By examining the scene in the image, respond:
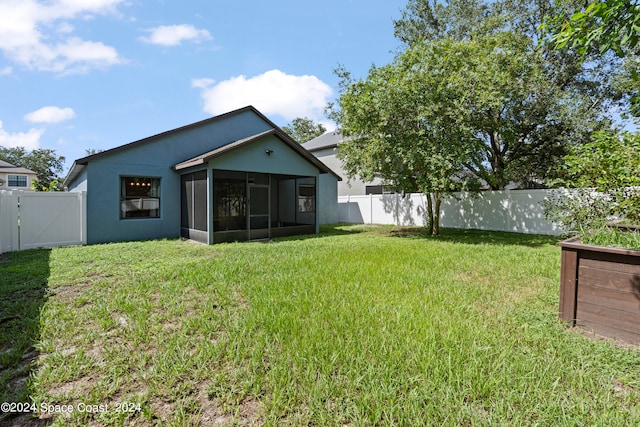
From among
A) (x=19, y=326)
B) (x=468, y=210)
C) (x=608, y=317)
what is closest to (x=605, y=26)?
(x=608, y=317)

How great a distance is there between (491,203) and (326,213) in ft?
26.9

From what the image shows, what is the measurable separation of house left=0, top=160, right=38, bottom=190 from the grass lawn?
1408 inches

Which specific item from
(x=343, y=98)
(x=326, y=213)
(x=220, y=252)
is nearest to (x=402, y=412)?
(x=220, y=252)

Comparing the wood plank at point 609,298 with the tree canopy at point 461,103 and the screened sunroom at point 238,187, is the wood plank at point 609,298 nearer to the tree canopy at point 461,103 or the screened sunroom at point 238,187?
the tree canopy at point 461,103

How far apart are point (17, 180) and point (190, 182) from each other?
34.3 m

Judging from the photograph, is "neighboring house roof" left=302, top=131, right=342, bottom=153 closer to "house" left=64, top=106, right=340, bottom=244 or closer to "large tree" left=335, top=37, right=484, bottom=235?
"house" left=64, top=106, right=340, bottom=244

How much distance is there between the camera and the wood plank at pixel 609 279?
115 inches

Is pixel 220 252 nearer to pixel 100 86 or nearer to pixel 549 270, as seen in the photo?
pixel 549 270

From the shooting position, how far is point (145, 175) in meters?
10.3

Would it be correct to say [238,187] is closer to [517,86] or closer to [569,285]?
[569,285]

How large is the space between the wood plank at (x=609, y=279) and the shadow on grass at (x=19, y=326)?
503cm

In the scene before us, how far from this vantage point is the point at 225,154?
948cm

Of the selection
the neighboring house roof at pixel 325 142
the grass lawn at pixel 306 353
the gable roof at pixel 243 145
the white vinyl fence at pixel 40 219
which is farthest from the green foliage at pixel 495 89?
the white vinyl fence at pixel 40 219

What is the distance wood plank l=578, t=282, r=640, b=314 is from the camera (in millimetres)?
2924
